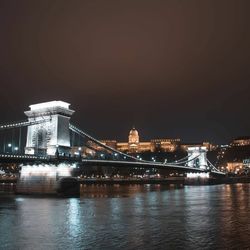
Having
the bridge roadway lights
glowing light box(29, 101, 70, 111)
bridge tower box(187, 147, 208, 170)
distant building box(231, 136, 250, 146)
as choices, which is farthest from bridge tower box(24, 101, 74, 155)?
distant building box(231, 136, 250, 146)

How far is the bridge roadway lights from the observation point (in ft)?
144

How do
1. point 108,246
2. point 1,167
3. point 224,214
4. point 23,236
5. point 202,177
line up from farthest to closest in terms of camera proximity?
1. point 1,167
2. point 202,177
3. point 224,214
4. point 23,236
5. point 108,246

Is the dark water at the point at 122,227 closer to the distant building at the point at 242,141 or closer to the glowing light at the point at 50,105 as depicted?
the glowing light at the point at 50,105

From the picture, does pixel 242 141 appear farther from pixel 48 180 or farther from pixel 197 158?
pixel 48 180

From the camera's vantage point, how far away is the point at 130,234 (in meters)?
21.2

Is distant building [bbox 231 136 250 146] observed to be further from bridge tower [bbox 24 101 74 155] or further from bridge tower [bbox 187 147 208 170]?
bridge tower [bbox 24 101 74 155]

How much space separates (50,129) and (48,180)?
564 cm

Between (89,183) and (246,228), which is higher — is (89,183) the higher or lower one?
the higher one

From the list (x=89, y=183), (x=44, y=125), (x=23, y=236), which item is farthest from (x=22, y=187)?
(x=89, y=183)

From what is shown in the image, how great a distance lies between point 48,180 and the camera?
146 feet

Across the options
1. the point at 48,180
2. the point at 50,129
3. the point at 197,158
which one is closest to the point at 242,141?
the point at 197,158

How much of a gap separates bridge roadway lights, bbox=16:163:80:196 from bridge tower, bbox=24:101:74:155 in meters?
2.06

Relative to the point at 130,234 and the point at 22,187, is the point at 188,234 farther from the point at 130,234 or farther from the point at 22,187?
the point at 22,187

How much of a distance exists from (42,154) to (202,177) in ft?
176
